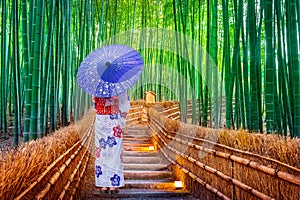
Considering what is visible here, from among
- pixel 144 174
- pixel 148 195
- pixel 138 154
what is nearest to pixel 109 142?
pixel 148 195

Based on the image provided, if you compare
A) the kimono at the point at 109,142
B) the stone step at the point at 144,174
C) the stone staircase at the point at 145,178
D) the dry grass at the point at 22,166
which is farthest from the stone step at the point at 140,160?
the dry grass at the point at 22,166

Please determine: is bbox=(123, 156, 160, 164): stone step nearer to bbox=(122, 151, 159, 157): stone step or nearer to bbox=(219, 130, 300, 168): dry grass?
bbox=(122, 151, 159, 157): stone step

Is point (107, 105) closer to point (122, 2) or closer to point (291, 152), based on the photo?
point (291, 152)

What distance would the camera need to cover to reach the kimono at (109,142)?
3.80 metres

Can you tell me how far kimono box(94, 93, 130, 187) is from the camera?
3799 millimetres

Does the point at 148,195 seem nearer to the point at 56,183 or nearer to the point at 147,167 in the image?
the point at 147,167

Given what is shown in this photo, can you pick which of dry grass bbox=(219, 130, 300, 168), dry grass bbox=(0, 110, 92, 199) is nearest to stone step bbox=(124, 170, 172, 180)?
dry grass bbox=(219, 130, 300, 168)

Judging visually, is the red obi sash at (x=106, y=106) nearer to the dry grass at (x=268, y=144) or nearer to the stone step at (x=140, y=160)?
the dry grass at (x=268, y=144)

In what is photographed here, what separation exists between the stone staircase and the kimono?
17 centimetres

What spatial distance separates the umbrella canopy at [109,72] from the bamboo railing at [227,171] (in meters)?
0.90

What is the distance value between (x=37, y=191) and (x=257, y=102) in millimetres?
2978

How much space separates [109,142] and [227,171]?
1340mm

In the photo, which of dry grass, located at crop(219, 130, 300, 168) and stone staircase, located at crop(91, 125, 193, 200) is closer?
dry grass, located at crop(219, 130, 300, 168)

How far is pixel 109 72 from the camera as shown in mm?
3803
